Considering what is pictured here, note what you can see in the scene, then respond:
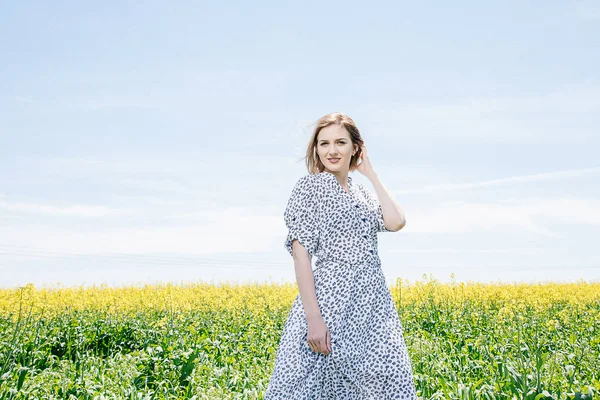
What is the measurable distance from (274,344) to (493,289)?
7.21 metres

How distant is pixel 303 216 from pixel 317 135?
21.1 inches

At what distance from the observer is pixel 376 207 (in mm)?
3352

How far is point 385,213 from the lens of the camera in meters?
3.28

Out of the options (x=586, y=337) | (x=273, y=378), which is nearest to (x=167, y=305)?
(x=586, y=337)

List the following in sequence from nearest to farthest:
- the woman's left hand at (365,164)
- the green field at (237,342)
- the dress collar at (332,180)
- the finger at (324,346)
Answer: the finger at (324,346) → the dress collar at (332,180) → the woman's left hand at (365,164) → the green field at (237,342)

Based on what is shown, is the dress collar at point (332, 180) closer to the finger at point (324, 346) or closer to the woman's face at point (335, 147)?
the woman's face at point (335, 147)

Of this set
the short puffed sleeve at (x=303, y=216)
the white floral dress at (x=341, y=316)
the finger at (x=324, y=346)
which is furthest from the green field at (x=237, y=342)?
the short puffed sleeve at (x=303, y=216)

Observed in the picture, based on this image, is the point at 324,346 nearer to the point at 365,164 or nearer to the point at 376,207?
the point at 376,207

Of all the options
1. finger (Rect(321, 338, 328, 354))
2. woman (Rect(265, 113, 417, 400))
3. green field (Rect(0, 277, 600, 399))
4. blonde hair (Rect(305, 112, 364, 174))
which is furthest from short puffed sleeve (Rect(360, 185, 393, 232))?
green field (Rect(0, 277, 600, 399))

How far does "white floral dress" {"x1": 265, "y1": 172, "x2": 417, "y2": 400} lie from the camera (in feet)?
9.59

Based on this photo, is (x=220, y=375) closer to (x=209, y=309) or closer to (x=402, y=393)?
(x=402, y=393)

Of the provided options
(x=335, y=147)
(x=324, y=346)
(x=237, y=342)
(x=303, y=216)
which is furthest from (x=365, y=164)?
(x=237, y=342)

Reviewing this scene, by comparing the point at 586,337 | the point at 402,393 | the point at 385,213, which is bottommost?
the point at 586,337

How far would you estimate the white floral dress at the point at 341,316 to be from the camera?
2924 mm
